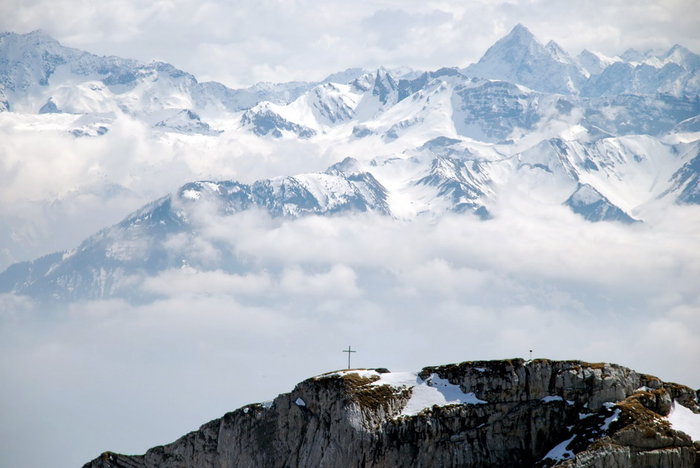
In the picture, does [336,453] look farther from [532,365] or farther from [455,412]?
[532,365]

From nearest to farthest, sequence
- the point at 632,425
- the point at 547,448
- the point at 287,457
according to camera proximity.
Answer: the point at 632,425, the point at 547,448, the point at 287,457

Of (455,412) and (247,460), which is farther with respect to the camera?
(247,460)

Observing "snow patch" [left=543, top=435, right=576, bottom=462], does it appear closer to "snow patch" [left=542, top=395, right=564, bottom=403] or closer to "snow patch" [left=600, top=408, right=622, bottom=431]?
"snow patch" [left=600, top=408, right=622, bottom=431]

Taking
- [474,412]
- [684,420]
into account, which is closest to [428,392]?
[474,412]

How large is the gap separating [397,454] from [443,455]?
6.52 meters

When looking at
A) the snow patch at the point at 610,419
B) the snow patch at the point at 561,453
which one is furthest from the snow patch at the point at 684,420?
the snow patch at the point at 561,453

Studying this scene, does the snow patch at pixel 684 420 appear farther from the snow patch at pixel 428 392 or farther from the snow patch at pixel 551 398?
the snow patch at pixel 428 392

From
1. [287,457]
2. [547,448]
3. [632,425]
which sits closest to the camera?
[632,425]

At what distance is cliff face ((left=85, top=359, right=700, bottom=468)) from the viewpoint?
172625 millimetres

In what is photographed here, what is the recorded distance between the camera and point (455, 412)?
587 ft

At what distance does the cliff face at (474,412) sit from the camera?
17262cm

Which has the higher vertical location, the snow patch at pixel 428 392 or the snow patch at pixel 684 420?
the snow patch at pixel 428 392

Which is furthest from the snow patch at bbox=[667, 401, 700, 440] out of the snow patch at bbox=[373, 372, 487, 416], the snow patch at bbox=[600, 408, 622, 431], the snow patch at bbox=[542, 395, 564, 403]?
the snow patch at bbox=[373, 372, 487, 416]

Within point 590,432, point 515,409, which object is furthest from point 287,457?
point 590,432
